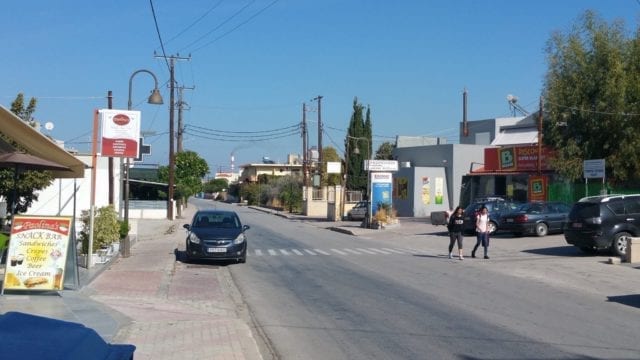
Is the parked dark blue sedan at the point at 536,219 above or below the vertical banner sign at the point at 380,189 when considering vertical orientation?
below

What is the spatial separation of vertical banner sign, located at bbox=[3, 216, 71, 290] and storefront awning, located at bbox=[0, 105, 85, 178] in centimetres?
125

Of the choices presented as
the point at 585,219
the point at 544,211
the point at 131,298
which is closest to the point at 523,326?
the point at 131,298

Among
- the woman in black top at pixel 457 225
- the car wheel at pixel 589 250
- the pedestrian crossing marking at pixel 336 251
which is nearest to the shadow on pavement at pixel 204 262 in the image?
the pedestrian crossing marking at pixel 336 251

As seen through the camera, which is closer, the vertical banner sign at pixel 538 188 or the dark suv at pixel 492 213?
the dark suv at pixel 492 213

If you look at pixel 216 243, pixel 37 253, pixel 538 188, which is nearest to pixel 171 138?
pixel 538 188

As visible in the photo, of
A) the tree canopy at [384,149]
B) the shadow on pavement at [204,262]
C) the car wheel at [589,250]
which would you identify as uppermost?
the tree canopy at [384,149]

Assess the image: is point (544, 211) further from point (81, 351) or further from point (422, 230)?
point (81, 351)

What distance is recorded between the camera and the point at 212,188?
6270 inches

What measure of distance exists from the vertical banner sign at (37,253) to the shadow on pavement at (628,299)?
33.1 feet

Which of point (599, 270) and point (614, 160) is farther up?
point (614, 160)

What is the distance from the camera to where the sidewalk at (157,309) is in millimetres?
8680

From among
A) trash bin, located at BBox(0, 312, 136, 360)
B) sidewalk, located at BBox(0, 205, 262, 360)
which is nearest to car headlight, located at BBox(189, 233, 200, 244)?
sidewalk, located at BBox(0, 205, 262, 360)

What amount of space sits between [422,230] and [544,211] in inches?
330

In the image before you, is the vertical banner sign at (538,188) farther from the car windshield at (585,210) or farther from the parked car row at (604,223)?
the car windshield at (585,210)
